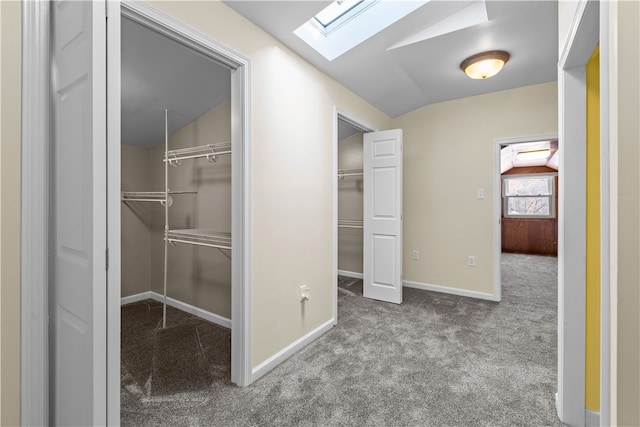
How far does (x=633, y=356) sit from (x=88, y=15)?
1.61 meters

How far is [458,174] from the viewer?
3.75m

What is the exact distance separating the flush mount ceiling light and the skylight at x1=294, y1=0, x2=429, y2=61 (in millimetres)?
872

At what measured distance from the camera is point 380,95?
335 centimetres

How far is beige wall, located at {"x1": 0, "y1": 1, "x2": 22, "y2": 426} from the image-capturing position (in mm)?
980

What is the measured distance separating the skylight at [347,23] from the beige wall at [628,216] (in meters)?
1.78

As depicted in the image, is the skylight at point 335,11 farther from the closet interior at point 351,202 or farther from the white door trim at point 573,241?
the closet interior at point 351,202

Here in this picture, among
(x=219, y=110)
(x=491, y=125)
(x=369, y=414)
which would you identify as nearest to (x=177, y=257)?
(x=219, y=110)

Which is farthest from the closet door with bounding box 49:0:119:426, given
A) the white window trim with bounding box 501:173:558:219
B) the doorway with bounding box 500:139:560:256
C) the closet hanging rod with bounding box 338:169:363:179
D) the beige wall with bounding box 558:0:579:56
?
the white window trim with bounding box 501:173:558:219

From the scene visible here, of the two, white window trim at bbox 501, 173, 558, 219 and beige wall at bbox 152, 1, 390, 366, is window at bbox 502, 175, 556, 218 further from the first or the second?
beige wall at bbox 152, 1, 390, 366

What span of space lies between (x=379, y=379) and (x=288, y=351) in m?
0.68

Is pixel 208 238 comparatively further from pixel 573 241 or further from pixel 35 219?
pixel 573 241

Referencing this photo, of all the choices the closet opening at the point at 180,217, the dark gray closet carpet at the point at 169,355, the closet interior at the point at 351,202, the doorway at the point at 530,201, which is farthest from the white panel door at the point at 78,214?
the doorway at the point at 530,201

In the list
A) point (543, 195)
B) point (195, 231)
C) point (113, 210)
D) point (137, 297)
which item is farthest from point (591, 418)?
point (543, 195)

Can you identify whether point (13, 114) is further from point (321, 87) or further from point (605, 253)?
point (321, 87)
